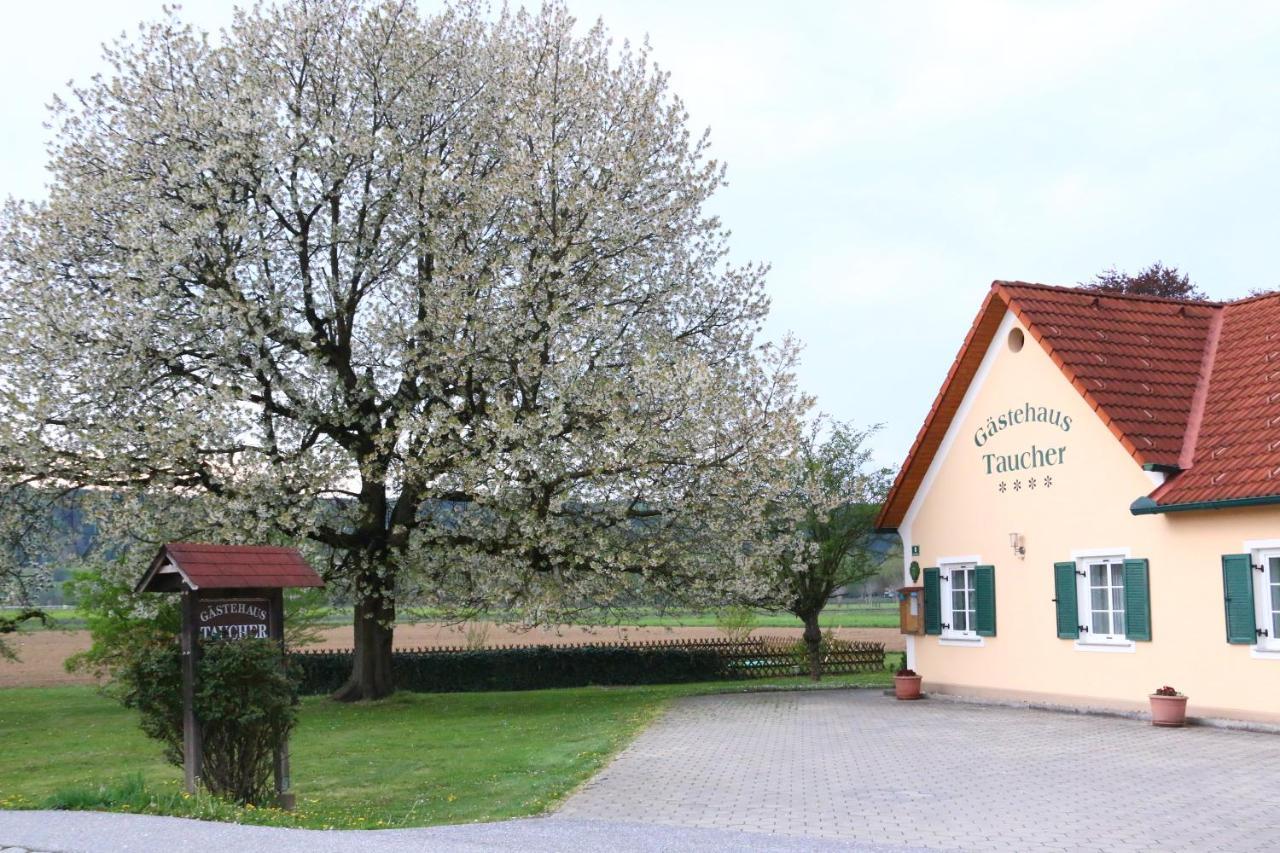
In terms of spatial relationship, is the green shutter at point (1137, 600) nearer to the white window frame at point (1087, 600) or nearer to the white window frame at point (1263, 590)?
the white window frame at point (1087, 600)

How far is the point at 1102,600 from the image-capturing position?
59.1 ft

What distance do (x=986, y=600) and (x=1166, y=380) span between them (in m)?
4.40

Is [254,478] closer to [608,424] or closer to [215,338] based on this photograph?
[215,338]

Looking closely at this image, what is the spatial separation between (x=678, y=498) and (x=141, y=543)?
361 inches

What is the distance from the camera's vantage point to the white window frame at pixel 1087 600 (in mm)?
17500

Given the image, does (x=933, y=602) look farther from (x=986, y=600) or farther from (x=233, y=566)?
(x=233, y=566)

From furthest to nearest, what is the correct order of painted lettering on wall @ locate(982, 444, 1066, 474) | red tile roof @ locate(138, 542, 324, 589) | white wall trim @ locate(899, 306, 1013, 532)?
white wall trim @ locate(899, 306, 1013, 532), painted lettering on wall @ locate(982, 444, 1066, 474), red tile roof @ locate(138, 542, 324, 589)

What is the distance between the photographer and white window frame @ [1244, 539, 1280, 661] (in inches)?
599

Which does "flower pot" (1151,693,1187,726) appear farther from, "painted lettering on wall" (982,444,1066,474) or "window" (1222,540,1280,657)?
"painted lettering on wall" (982,444,1066,474)

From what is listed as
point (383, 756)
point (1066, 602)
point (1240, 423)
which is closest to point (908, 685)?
point (1066, 602)

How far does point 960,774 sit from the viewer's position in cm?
1244

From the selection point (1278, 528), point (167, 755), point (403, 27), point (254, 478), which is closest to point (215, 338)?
point (254, 478)

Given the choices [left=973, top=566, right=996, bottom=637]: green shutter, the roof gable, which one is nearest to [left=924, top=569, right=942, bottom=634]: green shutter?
[left=973, top=566, right=996, bottom=637]: green shutter

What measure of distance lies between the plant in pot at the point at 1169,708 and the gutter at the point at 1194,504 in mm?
2343
